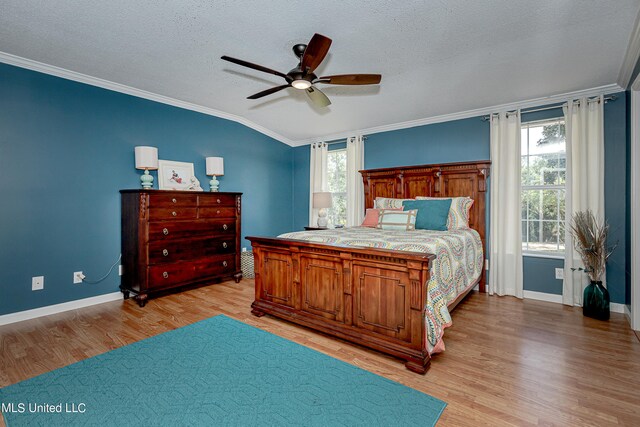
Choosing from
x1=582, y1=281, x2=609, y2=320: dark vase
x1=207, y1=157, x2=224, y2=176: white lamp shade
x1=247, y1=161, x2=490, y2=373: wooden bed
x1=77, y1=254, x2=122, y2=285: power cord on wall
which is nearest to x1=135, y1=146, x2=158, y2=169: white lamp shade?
x1=207, y1=157, x2=224, y2=176: white lamp shade

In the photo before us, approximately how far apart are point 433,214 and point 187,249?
309 centimetres

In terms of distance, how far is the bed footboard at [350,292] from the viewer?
6.86 feet

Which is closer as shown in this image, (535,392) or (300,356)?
(535,392)

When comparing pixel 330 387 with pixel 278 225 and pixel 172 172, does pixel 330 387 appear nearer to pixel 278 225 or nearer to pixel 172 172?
pixel 172 172

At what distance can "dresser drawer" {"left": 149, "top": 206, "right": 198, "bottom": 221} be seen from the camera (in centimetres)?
346

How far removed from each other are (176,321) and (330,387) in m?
1.80

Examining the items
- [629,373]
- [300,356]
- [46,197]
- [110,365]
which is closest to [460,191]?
[629,373]

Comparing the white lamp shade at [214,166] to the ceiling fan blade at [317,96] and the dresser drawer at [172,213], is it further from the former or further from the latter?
the ceiling fan blade at [317,96]

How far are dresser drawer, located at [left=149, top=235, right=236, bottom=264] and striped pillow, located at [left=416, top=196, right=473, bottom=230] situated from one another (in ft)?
9.80

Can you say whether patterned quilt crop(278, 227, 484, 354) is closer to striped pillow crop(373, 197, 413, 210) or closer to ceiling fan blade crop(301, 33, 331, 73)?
striped pillow crop(373, 197, 413, 210)

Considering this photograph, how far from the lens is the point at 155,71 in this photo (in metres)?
3.30

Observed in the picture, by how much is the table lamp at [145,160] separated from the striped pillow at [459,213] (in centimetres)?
371

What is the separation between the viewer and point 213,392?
182 centimetres

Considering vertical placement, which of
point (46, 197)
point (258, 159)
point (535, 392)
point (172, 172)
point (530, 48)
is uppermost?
point (530, 48)
